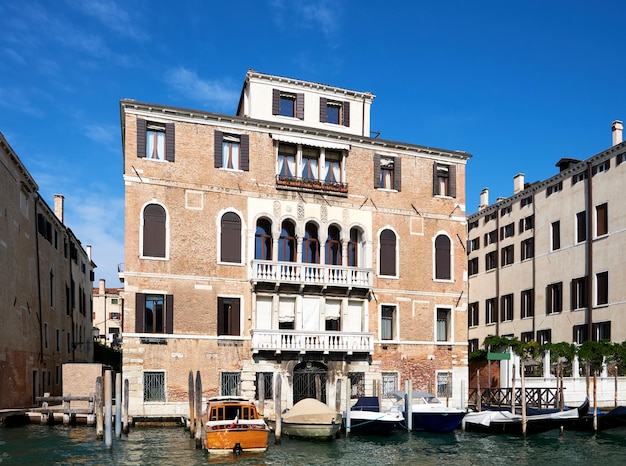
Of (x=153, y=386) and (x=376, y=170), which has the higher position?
(x=376, y=170)

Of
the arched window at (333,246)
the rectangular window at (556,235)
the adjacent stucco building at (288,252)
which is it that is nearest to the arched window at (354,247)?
the adjacent stucco building at (288,252)

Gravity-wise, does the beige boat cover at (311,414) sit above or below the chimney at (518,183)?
below

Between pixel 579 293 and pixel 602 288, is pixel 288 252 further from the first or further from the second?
pixel 579 293

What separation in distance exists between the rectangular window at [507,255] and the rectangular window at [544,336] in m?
5.30

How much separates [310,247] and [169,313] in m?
6.25

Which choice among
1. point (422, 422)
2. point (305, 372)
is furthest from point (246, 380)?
point (422, 422)

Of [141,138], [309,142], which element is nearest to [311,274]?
[309,142]

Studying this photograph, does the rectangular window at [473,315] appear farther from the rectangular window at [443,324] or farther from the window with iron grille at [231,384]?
the window with iron grille at [231,384]

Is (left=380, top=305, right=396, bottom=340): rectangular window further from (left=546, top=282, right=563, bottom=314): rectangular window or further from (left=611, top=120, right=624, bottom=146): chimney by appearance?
(left=611, top=120, right=624, bottom=146): chimney

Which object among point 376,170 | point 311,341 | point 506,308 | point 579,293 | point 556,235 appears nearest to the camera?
point 311,341

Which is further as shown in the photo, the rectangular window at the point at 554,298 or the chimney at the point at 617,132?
the rectangular window at the point at 554,298

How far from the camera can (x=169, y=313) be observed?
25.0 meters

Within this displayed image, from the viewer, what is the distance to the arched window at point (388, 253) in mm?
28250

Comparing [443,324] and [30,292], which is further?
[30,292]
